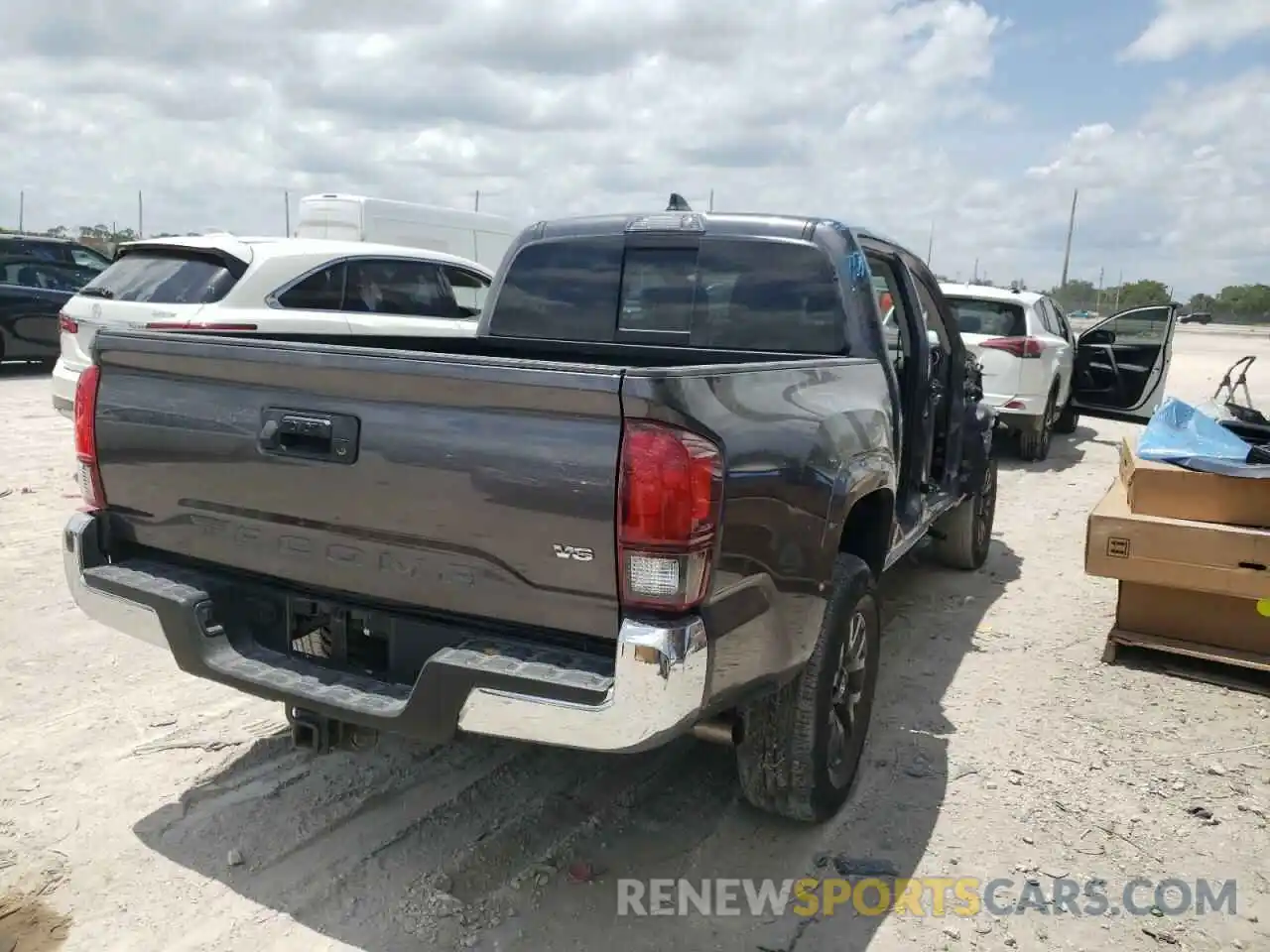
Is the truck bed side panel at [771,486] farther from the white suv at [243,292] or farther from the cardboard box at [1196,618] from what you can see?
the white suv at [243,292]

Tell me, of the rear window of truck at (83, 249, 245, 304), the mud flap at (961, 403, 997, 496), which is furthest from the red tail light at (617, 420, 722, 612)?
the rear window of truck at (83, 249, 245, 304)

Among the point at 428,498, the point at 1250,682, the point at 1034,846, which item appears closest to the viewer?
the point at 428,498

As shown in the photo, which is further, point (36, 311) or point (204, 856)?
point (36, 311)

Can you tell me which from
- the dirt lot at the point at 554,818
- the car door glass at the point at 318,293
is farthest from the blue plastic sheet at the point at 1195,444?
the car door glass at the point at 318,293

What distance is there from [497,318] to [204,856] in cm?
251

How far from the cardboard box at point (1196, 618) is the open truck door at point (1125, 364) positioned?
204 inches

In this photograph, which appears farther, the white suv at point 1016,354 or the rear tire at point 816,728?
the white suv at point 1016,354

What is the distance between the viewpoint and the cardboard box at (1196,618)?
469 centimetres

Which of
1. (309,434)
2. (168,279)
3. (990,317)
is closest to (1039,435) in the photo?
(990,317)

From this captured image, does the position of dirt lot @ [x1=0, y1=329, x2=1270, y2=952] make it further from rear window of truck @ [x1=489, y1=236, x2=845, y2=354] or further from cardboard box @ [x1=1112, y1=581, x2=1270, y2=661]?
rear window of truck @ [x1=489, y1=236, x2=845, y2=354]

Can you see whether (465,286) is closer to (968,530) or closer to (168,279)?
(168,279)

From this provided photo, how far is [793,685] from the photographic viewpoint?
10.2ft

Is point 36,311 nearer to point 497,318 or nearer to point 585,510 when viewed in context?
point 497,318

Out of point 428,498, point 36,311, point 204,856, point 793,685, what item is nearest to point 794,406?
point 793,685
